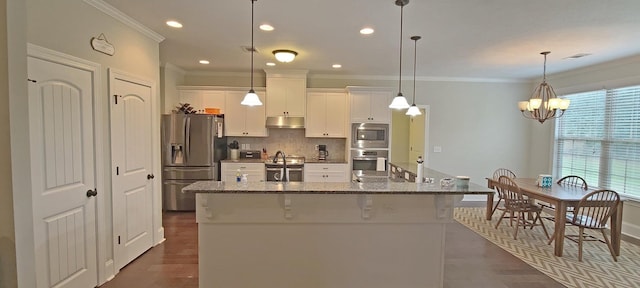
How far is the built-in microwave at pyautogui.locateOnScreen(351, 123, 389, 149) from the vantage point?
5711mm

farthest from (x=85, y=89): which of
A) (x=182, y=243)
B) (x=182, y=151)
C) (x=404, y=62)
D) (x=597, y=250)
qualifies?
(x=597, y=250)

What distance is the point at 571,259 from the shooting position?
350cm

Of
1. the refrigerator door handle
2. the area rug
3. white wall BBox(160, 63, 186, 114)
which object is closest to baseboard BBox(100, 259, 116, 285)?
the refrigerator door handle

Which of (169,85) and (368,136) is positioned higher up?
(169,85)

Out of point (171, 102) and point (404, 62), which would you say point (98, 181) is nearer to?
point (171, 102)

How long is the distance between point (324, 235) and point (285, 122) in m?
3.37

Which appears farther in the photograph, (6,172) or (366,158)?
(366,158)

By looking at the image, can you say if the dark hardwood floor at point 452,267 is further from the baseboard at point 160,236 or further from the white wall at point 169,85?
the white wall at point 169,85

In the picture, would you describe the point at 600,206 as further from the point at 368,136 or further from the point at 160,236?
the point at 160,236

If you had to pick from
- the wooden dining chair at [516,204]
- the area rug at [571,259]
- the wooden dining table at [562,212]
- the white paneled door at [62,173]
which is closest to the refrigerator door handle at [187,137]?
the white paneled door at [62,173]

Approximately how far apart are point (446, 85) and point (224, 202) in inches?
206

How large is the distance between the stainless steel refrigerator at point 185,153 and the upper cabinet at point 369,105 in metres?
2.51

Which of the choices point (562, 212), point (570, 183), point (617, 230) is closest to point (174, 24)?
point (562, 212)

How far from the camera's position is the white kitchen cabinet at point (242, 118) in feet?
18.9
